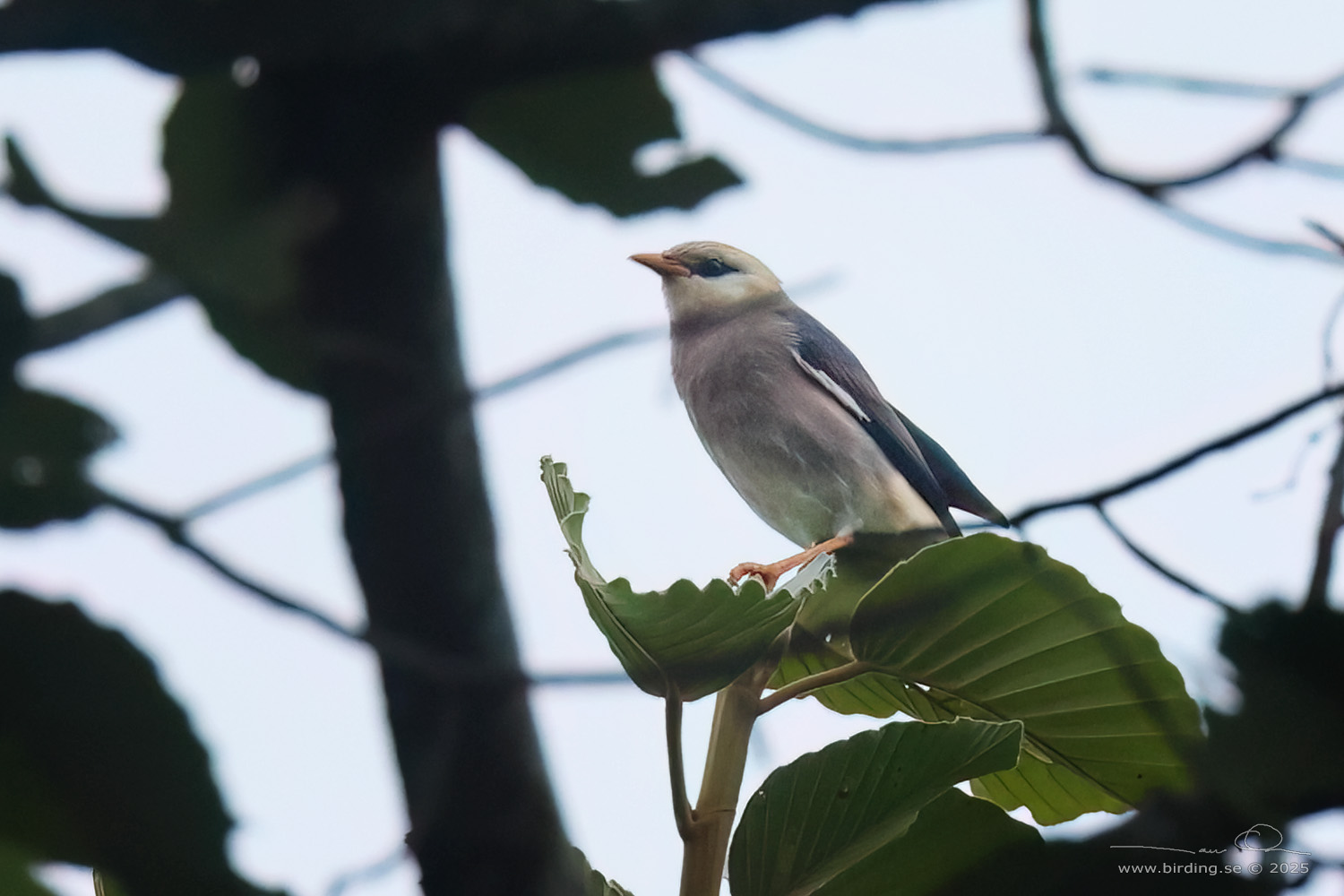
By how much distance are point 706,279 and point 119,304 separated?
0.38 metres

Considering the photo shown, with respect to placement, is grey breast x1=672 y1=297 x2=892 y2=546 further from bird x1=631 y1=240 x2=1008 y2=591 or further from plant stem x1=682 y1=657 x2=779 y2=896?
plant stem x1=682 y1=657 x2=779 y2=896

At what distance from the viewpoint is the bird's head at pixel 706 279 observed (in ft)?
2.57

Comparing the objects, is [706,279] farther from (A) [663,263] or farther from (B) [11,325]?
(B) [11,325]

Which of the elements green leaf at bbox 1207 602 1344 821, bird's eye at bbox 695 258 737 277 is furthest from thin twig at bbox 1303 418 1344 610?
bird's eye at bbox 695 258 737 277

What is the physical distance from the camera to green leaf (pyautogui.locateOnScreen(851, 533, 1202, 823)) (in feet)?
1.25

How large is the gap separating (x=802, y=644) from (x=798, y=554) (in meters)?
0.16

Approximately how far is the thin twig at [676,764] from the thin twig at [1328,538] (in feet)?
0.60

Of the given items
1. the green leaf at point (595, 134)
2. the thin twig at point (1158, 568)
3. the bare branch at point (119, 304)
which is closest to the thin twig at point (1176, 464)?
the thin twig at point (1158, 568)

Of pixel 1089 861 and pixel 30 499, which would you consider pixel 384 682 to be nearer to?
pixel 30 499

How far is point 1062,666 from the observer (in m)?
0.40

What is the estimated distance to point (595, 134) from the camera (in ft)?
2.19

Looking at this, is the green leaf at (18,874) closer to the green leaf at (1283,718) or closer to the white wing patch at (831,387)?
the green leaf at (1283,718)

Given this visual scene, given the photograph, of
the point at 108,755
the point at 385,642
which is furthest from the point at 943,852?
the point at 385,642

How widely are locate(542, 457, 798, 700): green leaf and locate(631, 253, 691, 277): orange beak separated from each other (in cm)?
46
